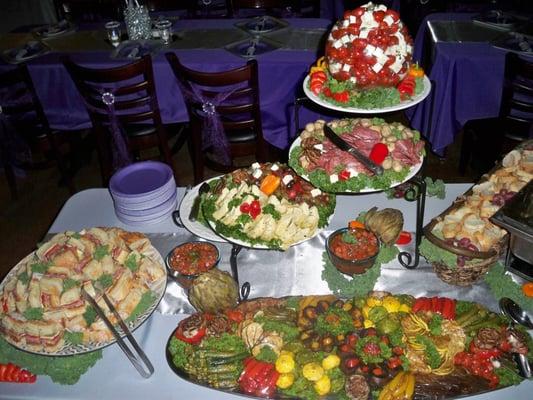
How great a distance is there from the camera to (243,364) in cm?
189

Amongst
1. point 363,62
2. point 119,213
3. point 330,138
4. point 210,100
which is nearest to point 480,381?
point 330,138

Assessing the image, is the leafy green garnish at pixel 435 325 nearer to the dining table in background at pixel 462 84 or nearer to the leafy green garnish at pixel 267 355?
the leafy green garnish at pixel 267 355

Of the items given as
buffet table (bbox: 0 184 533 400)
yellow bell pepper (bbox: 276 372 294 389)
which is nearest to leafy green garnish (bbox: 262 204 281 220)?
buffet table (bbox: 0 184 533 400)

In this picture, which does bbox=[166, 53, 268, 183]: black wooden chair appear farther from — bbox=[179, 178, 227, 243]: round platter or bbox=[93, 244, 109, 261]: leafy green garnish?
bbox=[93, 244, 109, 261]: leafy green garnish

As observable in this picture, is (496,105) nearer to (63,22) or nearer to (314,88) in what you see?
(314,88)

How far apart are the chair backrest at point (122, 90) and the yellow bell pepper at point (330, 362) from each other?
269cm

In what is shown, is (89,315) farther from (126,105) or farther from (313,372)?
(126,105)

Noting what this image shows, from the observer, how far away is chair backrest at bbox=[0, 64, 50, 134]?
A: 387cm

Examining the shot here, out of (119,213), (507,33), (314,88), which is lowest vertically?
(119,213)

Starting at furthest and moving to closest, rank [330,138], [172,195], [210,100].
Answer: [210,100] < [172,195] < [330,138]

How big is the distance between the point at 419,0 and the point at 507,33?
2.16 metres

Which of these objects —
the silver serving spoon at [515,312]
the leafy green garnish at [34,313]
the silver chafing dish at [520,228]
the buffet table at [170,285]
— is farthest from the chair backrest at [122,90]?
the silver serving spoon at [515,312]

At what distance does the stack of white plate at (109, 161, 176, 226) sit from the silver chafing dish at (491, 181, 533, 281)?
1644 mm

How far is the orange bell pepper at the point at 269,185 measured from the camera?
223cm
